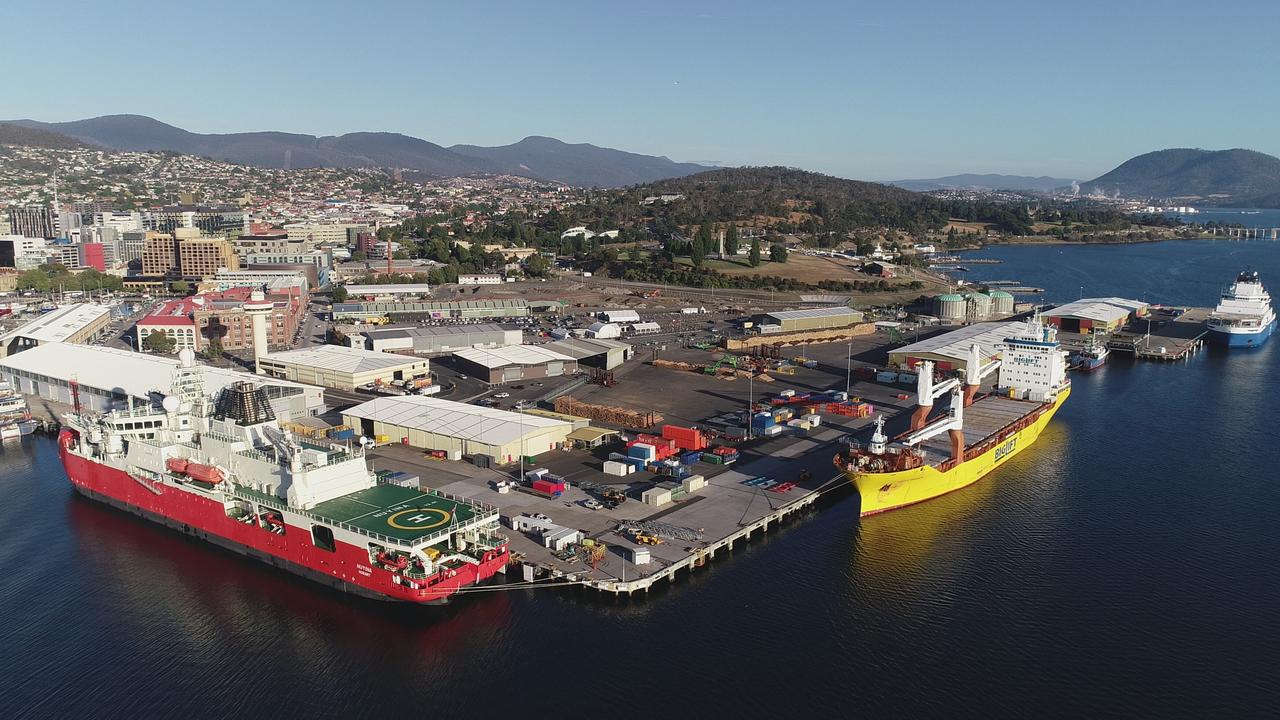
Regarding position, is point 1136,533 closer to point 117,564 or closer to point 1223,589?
point 1223,589

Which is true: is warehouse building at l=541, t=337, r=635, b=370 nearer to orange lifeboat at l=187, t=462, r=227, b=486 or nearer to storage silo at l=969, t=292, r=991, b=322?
orange lifeboat at l=187, t=462, r=227, b=486

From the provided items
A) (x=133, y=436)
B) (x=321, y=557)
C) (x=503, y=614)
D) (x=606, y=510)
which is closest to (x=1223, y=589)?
(x=606, y=510)

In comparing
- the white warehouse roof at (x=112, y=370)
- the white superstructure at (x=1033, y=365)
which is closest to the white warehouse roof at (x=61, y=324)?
the white warehouse roof at (x=112, y=370)

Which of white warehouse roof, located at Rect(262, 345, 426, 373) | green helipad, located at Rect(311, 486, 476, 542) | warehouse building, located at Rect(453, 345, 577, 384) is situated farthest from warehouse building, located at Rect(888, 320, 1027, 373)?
green helipad, located at Rect(311, 486, 476, 542)

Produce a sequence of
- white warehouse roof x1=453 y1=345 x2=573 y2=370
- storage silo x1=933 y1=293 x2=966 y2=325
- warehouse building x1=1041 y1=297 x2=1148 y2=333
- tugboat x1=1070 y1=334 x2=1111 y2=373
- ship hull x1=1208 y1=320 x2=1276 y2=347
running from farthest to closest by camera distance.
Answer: storage silo x1=933 y1=293 x2=966 y2=325 < warehouse building x1=1041 y1=297 x2=1148 y2=333 < ship hull x1=1208 y1=320 x2=1276 y2=347 < tugboat x1=1070 y1=334 x2=1111 y2=373 < white warehouse roof x1=453 y1=345 x2=573 y2=370

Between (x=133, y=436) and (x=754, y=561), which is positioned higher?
(x=133, y=436)

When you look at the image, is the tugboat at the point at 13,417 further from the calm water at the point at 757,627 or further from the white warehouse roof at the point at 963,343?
the white warehouse roof at the point at 963,343
